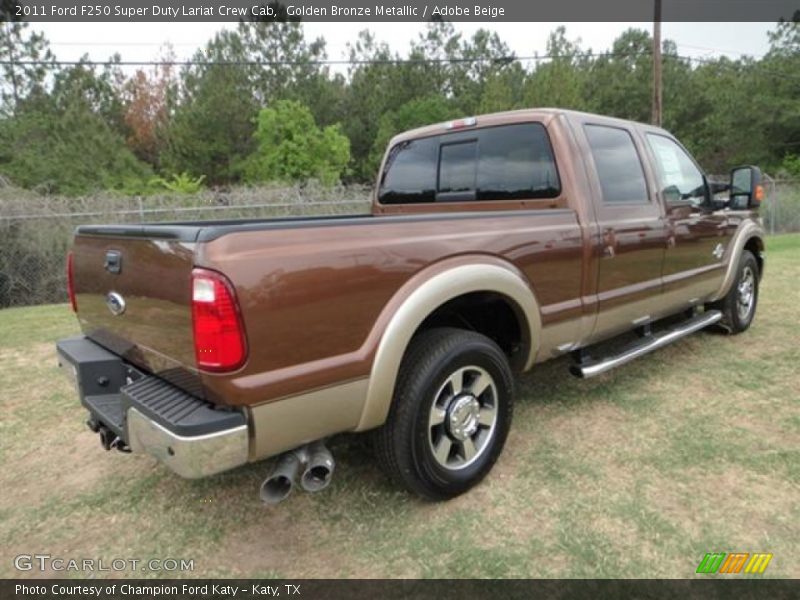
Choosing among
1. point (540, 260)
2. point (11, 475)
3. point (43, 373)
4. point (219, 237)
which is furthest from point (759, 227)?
point (43, 373)

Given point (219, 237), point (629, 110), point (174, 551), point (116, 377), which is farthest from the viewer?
point (629, 110)

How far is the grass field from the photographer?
2.39 meters

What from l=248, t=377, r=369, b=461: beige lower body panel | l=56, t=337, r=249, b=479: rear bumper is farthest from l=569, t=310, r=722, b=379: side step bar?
l=56, t=337, r=249, b=479: rear bumper

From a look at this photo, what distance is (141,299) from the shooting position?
7.72 feet

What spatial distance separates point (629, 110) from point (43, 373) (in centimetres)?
4348

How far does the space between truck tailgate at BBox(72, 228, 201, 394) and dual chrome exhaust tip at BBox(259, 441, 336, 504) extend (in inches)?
18.2

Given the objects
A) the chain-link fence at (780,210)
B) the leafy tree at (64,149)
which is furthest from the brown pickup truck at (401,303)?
the leafy tree at (64,149)

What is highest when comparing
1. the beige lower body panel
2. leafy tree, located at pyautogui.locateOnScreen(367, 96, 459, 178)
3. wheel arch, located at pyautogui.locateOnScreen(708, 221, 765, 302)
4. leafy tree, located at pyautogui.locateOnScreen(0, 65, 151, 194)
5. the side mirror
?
leafy tree, located at pyautogui.locateOnScreen(367, 96, 459, 178)

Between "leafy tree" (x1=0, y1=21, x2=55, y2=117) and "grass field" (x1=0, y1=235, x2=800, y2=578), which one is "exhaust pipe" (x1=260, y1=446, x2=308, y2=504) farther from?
"leafy tree" (x1=0, y1=21, x2=55, y2=117)

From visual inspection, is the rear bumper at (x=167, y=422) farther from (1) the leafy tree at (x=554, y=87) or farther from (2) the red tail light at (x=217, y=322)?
(1) the leafy tree at (x=554, y=87)

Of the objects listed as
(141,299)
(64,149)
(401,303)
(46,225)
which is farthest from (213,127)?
(401,303)

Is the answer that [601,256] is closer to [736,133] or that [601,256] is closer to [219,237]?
[219,237]

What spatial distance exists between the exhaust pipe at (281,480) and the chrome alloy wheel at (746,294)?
15.5ft

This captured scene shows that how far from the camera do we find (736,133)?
32312 millimetres
